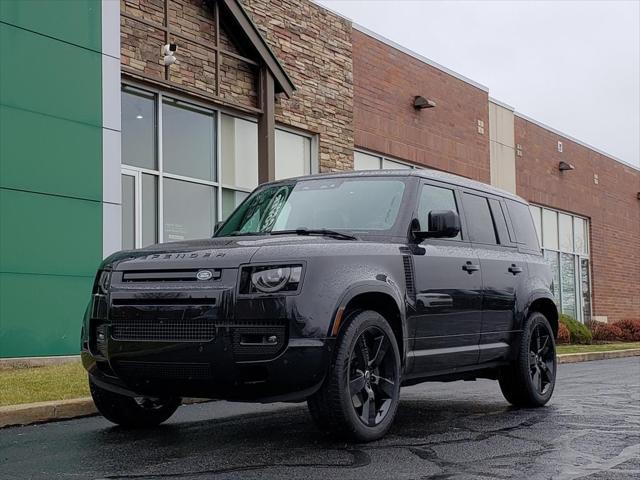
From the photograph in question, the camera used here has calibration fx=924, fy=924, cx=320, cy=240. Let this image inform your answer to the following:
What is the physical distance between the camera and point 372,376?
637 cm

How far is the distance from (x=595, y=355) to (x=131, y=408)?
13925mm

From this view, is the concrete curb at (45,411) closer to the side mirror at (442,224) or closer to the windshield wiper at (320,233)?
the windshield wiper at (320,233)

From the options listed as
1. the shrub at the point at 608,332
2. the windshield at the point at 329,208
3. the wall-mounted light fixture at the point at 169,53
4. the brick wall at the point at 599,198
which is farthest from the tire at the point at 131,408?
the brick wall at the point at 599,198

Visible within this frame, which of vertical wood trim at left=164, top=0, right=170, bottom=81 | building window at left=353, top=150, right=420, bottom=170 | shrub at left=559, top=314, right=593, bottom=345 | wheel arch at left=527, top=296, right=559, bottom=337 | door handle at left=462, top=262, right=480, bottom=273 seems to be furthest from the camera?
shrub at left=559, top=314, right=593, bottom=345

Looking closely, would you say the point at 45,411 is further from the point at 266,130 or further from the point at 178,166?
the point at 266,130

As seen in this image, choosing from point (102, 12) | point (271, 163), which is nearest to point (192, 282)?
point (102, 12)

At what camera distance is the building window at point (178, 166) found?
49.1ft

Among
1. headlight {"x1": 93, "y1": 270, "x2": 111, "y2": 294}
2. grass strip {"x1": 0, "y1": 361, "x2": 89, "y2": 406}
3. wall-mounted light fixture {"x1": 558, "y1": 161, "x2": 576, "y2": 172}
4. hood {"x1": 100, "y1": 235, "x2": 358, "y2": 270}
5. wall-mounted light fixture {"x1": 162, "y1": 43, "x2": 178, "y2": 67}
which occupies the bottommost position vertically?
grass strip {"x1": 0, "y1": 361, "x2": 89, "y2": 406}

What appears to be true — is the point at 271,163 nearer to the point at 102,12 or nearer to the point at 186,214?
the point at 186,214

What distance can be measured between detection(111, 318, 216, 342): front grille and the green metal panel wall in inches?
259

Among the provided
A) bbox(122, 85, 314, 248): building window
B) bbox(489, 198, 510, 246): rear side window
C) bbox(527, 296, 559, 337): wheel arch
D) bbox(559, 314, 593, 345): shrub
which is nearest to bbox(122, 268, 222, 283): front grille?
bbox(489, 198, 510, 246): rear side window

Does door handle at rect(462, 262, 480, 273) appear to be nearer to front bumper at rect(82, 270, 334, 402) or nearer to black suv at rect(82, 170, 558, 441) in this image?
black suv at rect(82, 170, 558, 441)

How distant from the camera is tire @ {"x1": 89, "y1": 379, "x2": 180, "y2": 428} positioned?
22.6 feet

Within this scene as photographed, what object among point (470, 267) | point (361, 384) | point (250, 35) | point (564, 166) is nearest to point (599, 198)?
point (564, 166)
